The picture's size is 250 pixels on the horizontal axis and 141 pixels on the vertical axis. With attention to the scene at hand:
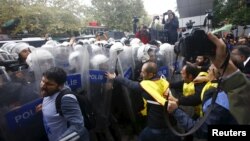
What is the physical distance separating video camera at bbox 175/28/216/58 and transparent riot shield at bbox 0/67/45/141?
1770mm

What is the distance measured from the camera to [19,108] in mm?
2688

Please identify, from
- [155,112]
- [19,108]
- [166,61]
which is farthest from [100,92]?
[166,61]

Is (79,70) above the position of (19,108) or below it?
above

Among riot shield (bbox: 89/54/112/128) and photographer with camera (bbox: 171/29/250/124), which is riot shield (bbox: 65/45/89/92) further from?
photographer with camera (bbox: 171/29/250/124)

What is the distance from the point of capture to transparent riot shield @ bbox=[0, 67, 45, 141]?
8.44 ft

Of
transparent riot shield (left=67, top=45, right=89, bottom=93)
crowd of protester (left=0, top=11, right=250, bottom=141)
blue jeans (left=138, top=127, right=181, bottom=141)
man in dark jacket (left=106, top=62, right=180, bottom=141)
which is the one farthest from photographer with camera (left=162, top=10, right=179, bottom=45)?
blue jeans (left=138, top=127, right=181, bottom=141)

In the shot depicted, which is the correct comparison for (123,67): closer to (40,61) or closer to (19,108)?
(40,61)

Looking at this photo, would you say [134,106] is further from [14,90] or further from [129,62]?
[14,90]

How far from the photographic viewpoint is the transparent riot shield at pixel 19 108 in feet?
8.44

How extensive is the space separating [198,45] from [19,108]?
1867 millimetres

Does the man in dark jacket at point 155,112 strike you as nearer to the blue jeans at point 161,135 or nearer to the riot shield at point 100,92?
the blue jeans at point 161,135

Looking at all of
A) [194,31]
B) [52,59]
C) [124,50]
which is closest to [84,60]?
[52,59]

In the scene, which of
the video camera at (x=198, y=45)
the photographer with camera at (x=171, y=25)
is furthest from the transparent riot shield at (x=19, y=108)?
the photographer with camera at (x=171, y=25)

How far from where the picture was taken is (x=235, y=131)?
64.6 inches
